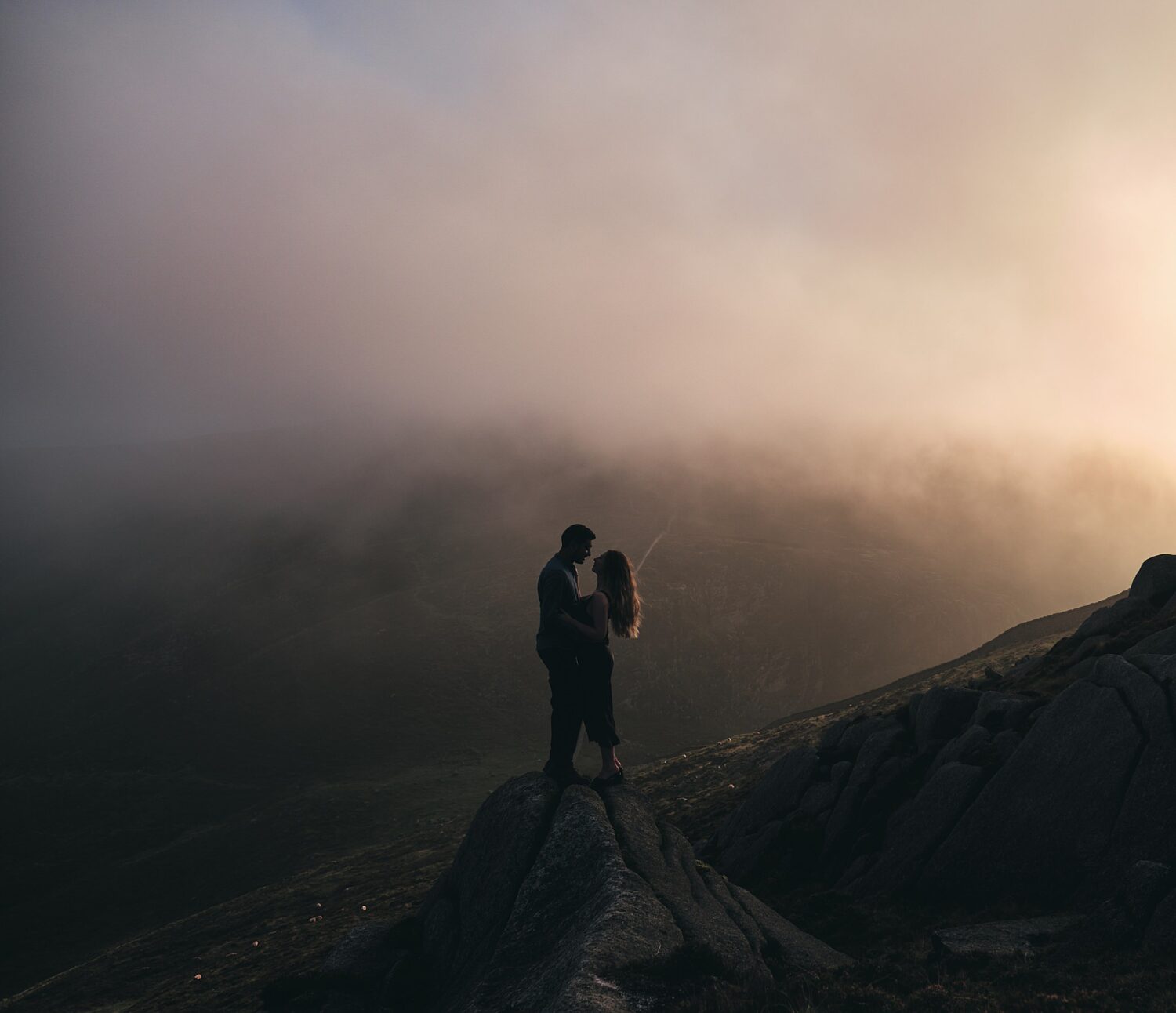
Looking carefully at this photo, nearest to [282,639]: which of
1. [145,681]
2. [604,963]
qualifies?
[145,681]

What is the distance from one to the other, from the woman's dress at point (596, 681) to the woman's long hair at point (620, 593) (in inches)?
12.6

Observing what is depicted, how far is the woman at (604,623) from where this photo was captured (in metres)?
14.8

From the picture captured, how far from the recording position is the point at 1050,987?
419 inches

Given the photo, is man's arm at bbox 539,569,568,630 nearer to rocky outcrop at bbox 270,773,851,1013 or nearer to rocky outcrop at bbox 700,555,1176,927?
rocky outcrop at bbox 270,773,851,1013

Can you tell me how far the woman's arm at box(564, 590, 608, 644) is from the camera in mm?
14453

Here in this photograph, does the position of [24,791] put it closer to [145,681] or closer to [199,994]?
[145,681]

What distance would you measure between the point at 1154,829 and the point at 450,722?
144650 millimetres

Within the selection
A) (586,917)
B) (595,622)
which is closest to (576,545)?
(595,622)

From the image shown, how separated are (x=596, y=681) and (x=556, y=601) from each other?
198 centimetres

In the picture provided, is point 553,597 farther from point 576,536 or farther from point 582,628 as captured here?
point 576,536

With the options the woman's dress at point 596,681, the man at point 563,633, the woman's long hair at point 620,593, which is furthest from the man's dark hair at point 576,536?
the woman's dress at point 596,681

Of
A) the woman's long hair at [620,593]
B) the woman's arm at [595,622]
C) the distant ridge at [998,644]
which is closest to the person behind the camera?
the woman's arm at [595,622]

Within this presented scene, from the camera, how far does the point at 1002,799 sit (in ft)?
58.9

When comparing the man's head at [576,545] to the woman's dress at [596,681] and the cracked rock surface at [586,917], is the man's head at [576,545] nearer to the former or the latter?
the woman's dress at [596,681]
